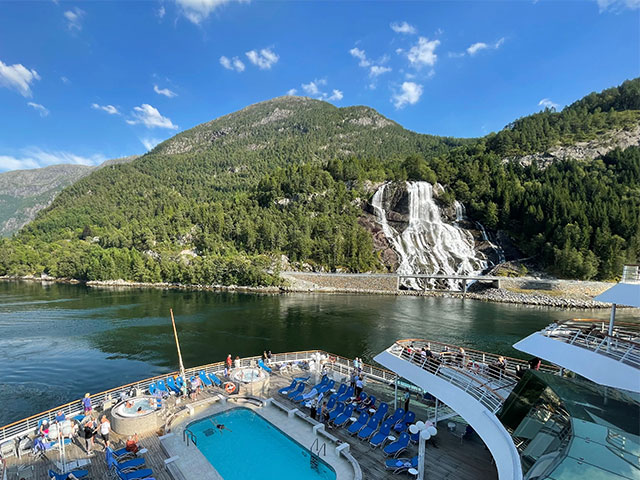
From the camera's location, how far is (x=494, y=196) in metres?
85.1

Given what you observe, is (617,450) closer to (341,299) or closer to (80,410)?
(80,410)

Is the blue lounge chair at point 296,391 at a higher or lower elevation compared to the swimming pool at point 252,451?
higher

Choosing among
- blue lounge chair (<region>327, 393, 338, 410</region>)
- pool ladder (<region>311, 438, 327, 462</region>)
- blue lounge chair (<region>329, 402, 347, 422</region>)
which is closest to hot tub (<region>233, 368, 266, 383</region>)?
blue lounge chair (<region>327, 393, 338, 410</region>)

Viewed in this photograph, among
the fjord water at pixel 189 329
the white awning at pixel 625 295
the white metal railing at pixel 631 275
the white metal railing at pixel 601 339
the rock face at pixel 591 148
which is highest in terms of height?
the rock face at pixel 591 148

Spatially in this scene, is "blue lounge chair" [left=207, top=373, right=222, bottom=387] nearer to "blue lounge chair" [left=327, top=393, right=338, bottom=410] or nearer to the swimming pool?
the swimming pool

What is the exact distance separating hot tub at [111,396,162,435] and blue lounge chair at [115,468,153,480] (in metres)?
2.56

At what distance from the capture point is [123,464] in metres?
9.43

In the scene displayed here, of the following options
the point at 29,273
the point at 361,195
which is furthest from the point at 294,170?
the point at 29,273

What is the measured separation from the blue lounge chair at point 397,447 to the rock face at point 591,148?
384ft

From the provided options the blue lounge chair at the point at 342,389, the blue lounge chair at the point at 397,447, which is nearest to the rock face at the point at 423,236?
the blue lounge chair at the point at 342,389

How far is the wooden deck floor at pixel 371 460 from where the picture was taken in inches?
361

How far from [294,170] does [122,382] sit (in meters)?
90.5

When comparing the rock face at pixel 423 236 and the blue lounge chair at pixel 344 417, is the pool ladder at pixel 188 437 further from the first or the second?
the rock face at pixel 423 236

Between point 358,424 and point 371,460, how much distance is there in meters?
1.64
